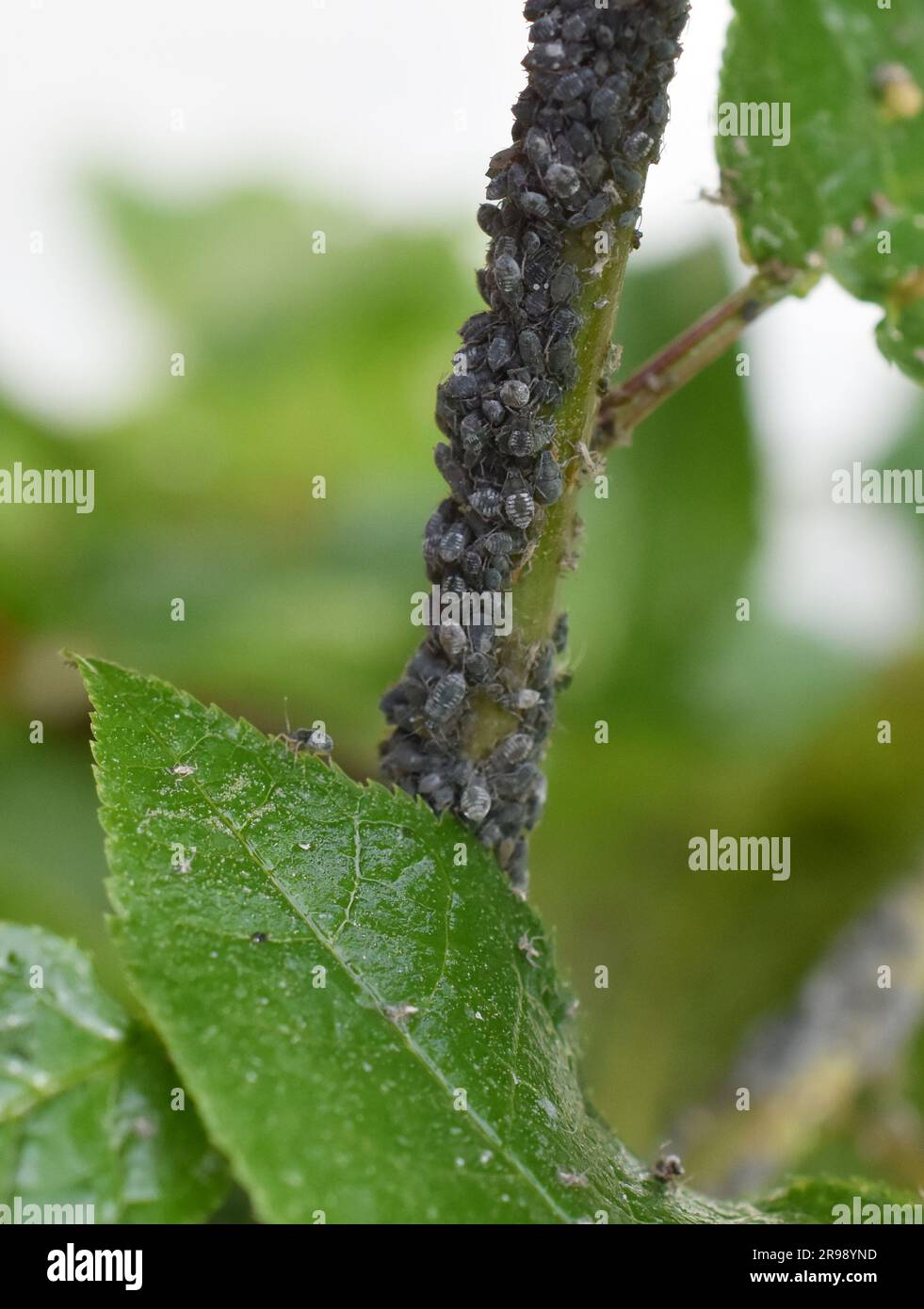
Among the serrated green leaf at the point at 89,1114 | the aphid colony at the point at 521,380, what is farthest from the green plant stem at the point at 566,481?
the serrated green leaf at the point at 89,1114

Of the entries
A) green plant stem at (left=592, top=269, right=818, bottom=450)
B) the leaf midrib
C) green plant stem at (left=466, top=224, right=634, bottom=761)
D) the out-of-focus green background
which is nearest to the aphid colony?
green plant stem at (left=466, top=224, right=634, bottom=761)

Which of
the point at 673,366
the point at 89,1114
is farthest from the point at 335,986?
the point at 673,366

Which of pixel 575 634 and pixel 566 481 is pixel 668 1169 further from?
pixel 575 634

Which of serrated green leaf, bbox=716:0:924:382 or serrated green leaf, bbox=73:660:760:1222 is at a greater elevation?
→ serrated green leaf, bbox=716:0:924:382

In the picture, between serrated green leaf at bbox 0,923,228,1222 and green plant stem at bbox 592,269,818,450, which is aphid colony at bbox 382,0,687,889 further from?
serrated green leaf at bbox 0,923,228,1222

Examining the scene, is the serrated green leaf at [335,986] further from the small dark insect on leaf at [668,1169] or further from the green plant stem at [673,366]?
the green plant stem at [673,366]
